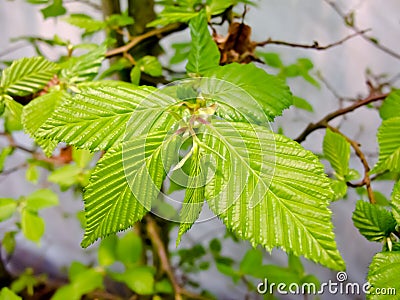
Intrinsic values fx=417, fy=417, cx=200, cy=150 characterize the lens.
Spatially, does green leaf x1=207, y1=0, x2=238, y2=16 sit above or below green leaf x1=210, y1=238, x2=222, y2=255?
above

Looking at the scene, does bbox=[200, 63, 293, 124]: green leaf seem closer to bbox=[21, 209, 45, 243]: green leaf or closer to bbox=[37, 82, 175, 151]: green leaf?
bbox=[37, 82, 175, 151]: green leaf

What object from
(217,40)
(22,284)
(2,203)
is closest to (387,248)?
(217,40)

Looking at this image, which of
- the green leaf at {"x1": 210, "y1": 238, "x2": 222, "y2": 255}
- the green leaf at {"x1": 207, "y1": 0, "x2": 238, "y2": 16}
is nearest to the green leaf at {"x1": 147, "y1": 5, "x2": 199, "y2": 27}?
the green leaf at {"x1": 207, "y1": 0, "x2": 238, "y2": 16}

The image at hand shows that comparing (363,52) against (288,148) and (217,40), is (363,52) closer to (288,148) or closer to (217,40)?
(217,40)

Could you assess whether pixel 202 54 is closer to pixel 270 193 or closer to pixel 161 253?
pixel 270 193

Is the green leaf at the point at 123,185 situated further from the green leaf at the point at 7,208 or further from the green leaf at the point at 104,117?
the green leaf at the point at 7,208

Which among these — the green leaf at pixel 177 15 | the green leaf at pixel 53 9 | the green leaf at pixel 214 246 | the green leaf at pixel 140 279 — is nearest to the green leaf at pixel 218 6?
the green leaf at pixel 177 15

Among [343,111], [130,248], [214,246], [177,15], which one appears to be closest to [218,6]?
[177,15]
